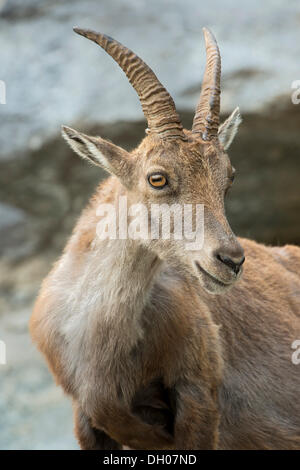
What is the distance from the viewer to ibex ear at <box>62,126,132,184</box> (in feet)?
17.5

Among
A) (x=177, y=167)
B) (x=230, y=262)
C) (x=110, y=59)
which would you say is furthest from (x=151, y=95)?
(x=110, y=59)

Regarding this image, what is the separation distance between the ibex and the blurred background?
15.6 feet

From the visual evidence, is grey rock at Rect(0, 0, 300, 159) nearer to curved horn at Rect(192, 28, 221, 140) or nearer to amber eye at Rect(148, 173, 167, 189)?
curved horn at Rect(192, 28, 221, 140)

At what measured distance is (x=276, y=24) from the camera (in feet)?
36.6

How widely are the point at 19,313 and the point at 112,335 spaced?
5.98 meters

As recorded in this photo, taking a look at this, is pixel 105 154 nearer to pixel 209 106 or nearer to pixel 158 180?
pixel 158 180

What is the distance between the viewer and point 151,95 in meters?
5.26

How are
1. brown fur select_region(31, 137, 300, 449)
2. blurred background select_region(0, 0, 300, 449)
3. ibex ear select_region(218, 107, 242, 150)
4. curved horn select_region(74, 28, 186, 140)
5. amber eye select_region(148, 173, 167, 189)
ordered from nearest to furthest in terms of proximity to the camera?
amber eye select_region(148, 173, 167, 189)
curved horn select_region(74, 28, 186, 140)
brown fur select_region(31, 137, 300, 449)
ibex ear select_region(218, 107, 242, 150)
blurred background select_region(0, 0, 300, 449)

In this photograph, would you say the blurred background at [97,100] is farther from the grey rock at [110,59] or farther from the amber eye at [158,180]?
the amber eye at [158,180]

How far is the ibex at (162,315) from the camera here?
5.12 metres

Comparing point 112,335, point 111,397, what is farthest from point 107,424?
point 112,335

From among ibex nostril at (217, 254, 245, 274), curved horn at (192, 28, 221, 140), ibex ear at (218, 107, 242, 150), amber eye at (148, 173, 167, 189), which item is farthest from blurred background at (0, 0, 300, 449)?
ibex nostril at (217, 254, 245, 274)

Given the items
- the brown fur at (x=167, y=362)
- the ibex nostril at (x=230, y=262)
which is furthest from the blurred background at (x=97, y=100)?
the ibex nostril at (x=230, y=262)
